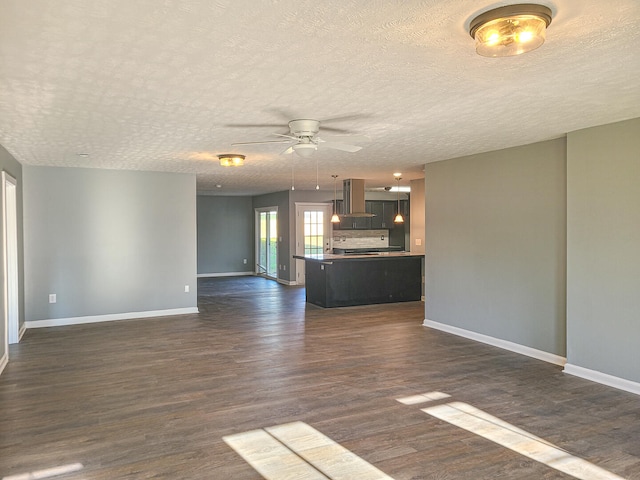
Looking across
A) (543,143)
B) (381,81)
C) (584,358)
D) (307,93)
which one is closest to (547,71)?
(381,81)

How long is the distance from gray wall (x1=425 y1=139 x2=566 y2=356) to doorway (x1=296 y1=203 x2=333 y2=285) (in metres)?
4.97

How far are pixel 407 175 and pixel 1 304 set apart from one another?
20.2 feet

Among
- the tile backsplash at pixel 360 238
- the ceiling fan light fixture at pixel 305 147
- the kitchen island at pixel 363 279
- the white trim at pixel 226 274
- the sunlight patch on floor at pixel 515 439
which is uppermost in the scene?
the ceiling fan light fixture at pixel 305 147

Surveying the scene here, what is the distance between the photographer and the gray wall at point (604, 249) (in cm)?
392

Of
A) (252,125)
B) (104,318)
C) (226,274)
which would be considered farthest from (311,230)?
(252,125)

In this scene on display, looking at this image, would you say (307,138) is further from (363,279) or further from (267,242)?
(267,242)

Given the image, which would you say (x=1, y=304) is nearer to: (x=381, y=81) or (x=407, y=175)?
(x=381, y=81)

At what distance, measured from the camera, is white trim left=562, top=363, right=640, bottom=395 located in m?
3.95

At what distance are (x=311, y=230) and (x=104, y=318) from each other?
554 cm

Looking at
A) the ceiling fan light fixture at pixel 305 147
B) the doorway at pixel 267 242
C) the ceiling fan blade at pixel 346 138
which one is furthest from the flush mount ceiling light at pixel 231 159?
the doorway at pixel 267 242

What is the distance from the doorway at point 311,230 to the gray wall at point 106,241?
3.88m

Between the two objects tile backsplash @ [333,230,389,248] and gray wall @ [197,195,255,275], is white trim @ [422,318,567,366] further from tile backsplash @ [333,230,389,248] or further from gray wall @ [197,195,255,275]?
gray wall @ [197,195,255,275]

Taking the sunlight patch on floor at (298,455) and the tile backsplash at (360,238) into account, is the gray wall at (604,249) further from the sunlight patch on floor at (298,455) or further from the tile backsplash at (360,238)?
the tile backsplash at (360,238)

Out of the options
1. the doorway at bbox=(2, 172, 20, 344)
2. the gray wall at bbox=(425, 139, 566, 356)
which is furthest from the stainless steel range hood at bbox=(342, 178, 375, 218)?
the doorway at bbox=(2, 172, 20, 344)
